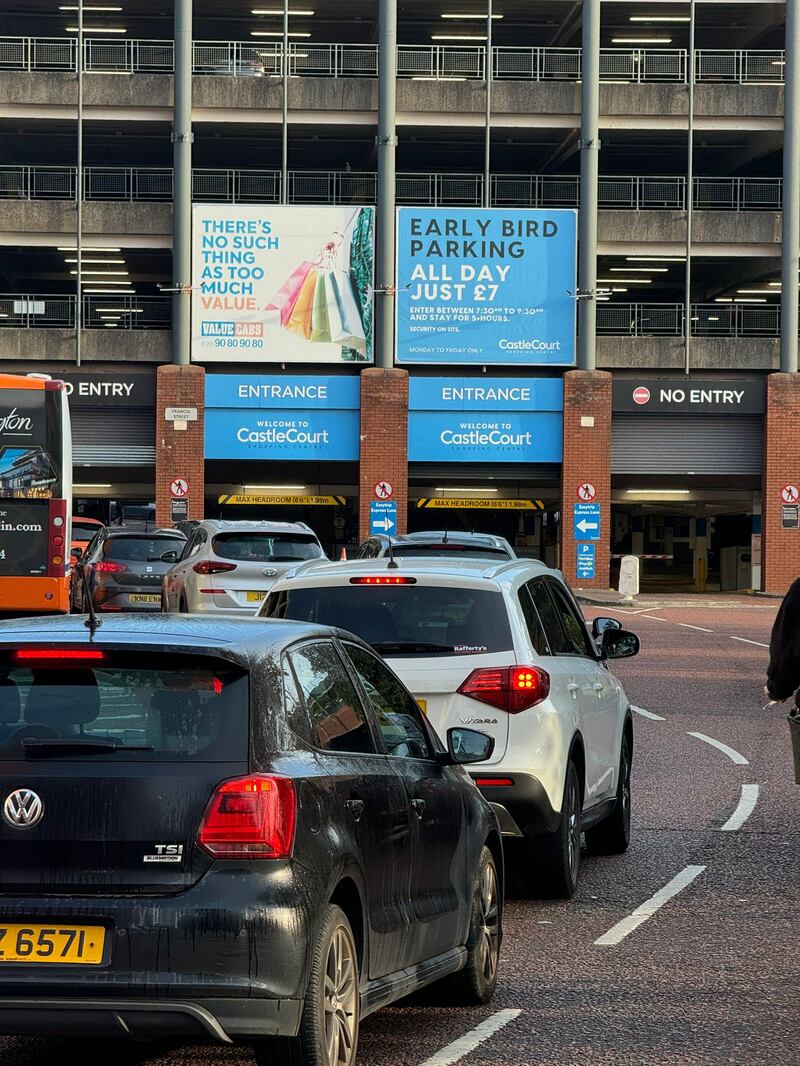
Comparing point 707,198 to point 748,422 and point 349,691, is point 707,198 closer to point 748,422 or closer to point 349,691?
point 748,422

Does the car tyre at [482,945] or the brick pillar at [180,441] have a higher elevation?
the brick pillar at [180,441]

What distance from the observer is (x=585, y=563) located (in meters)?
49.2

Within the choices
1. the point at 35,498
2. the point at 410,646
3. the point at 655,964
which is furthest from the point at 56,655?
the point at 35,498

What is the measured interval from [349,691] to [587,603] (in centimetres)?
3744

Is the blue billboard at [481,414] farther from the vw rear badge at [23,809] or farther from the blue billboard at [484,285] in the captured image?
the vw rear badge at [23,809]

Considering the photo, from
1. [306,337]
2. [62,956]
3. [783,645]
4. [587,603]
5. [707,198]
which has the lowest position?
[587,603]

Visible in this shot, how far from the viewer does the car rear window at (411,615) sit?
9.06 meters

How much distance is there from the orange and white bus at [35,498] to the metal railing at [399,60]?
86.1ft

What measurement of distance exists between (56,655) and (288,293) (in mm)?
43824

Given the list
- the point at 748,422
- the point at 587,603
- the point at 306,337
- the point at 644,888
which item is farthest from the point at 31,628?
the point at 748,422

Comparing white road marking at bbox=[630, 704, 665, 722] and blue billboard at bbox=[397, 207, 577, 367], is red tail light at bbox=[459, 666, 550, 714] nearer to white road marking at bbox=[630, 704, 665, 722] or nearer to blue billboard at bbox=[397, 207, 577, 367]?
white road marking at bbox=[630, 704, 665, 722]

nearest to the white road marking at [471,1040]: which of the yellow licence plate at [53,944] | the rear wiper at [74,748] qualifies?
the yellow licence plate at [53,944]

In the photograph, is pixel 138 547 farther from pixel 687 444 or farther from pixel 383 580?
pixel 687 444

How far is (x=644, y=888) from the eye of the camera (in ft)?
31.7
